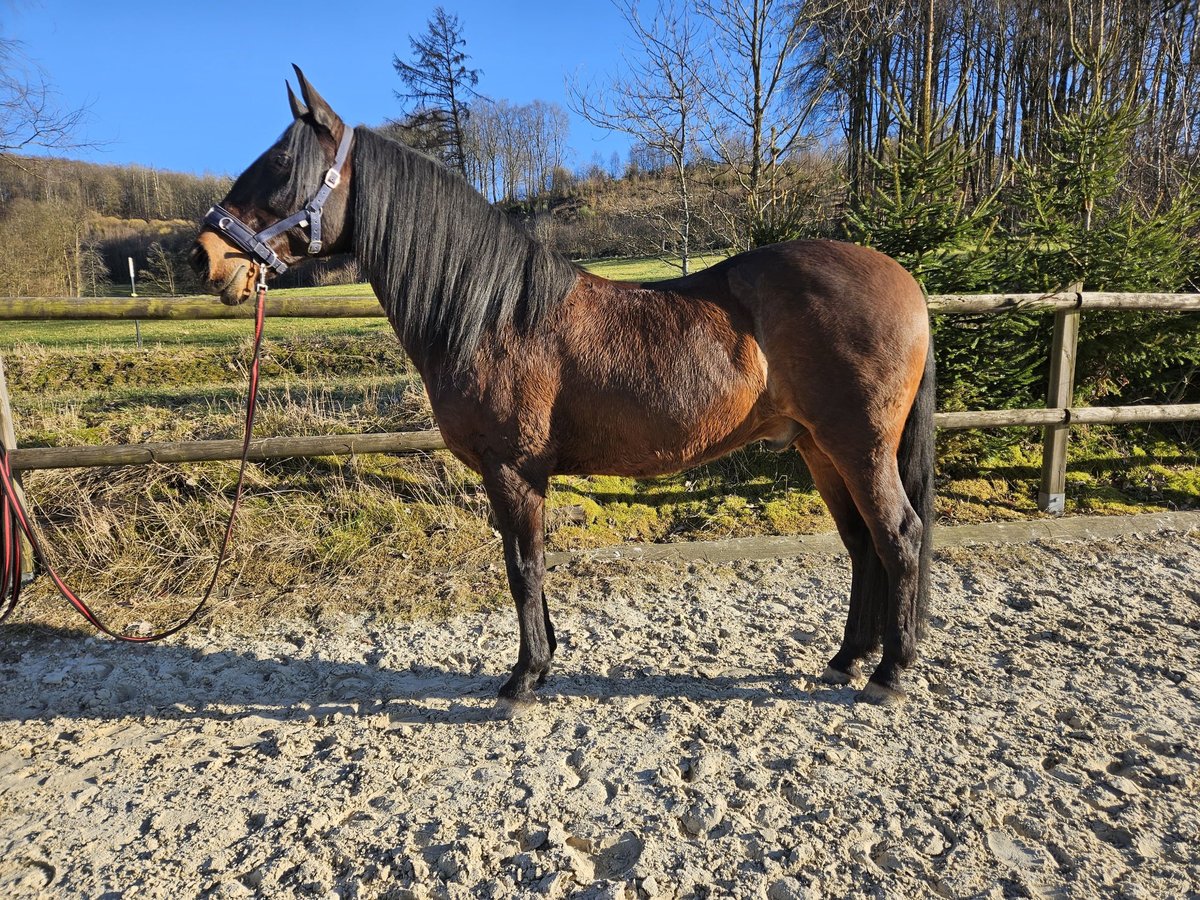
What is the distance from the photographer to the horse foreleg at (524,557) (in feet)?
8.68

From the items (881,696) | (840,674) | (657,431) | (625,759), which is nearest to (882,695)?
(881,696)

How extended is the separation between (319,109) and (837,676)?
322 centimetres

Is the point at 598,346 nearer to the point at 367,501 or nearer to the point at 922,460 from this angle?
the point at 922,460

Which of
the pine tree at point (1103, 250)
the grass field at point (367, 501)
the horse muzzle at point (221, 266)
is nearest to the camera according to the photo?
the horse muzzle at point (221, 266)

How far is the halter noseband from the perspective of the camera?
7.71 feet

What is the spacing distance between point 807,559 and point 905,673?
150 cm

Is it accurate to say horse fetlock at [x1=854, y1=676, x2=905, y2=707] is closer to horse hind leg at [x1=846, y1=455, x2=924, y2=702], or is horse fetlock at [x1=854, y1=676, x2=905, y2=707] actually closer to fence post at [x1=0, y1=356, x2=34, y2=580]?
horse hind leg at [x1=846, y1=455, x2=924, y2=702]

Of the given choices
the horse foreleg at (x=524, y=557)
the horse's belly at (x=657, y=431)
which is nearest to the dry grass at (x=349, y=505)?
the horse foreleg at (x=524, y=557)

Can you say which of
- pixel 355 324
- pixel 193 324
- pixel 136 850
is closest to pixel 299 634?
pixel 136 850

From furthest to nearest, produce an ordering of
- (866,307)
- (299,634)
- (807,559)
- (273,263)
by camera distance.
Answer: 1. (807,559)
2. (299,634)
3. (866,307)
4. (273,263)

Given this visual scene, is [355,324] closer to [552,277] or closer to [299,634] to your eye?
[299,634]

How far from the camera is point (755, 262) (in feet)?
9.07

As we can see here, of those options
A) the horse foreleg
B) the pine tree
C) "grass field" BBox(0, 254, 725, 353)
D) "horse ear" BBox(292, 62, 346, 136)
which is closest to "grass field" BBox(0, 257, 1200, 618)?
the pine tree

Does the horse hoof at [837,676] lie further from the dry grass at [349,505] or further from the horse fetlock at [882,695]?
the dry grass at [349,505]
